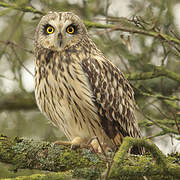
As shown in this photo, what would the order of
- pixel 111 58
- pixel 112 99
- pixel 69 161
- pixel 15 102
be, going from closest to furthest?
pixel 69 161
pixel 112 99
pixel 111 58
pixel 15 102

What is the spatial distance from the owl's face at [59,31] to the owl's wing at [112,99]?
34 cm

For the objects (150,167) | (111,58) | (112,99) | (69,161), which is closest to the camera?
(150,167)

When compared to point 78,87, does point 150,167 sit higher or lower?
lower

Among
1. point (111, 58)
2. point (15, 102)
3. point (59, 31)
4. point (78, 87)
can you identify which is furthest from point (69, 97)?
point (15, 102)

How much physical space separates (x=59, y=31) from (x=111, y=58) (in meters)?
1.61

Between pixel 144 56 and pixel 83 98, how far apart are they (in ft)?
5.82

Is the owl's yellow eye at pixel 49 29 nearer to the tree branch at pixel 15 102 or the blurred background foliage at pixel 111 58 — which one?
the blurred background foliage at pixel 111 58

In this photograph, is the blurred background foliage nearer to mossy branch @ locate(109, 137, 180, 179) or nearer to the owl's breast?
the owl's breast

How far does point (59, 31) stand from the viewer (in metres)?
4.21

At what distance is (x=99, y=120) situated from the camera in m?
4.10

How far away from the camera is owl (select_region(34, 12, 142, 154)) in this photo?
4.02 meters

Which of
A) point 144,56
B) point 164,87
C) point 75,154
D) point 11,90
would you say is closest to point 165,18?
point 144,56

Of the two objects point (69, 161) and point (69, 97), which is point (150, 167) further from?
point (69, 97)

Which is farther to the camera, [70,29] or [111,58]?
[111,58]
